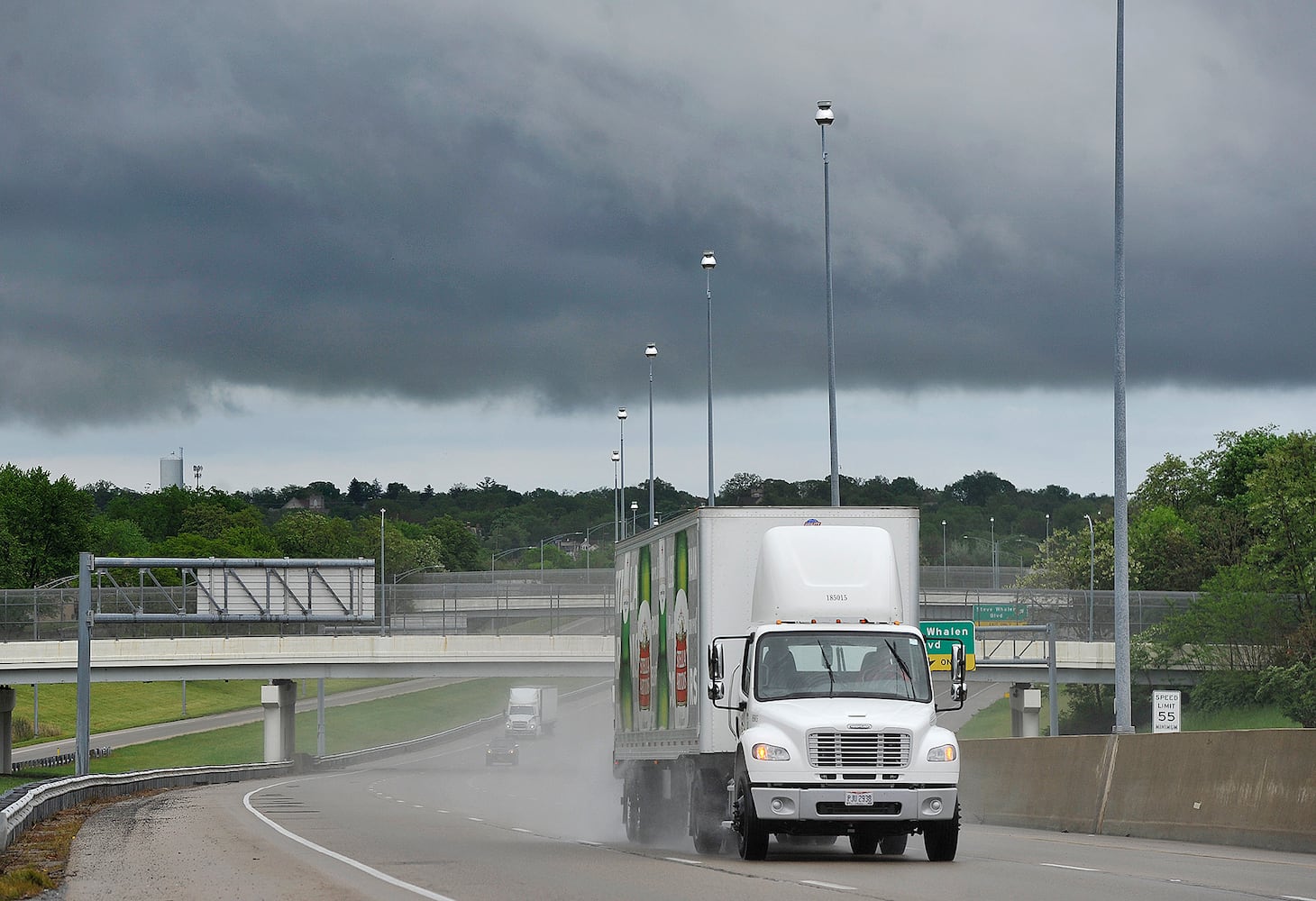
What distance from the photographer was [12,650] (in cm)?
7431

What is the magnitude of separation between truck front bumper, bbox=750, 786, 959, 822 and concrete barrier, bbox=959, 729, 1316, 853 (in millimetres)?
4447

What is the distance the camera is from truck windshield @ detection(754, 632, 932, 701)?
1855 cm

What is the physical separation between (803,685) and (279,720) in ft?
229

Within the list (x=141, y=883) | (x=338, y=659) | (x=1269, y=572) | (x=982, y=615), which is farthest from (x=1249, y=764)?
(x=1269, y=572)

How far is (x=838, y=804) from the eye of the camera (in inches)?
703

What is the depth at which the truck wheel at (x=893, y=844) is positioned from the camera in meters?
20.3

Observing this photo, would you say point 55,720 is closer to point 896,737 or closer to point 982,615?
point 982,615

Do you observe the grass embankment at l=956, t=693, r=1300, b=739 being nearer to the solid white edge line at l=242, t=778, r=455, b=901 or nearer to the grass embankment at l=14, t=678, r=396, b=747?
the grass embankment at l=14, t=678, r=396, b=747

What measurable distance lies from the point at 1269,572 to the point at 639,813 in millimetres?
72232

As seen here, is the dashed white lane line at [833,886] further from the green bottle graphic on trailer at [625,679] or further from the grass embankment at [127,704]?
the grass embankment at [127,704]

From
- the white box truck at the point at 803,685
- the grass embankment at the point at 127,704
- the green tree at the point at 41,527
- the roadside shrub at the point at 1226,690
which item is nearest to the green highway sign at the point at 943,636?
the white box truck at the point at 803,685

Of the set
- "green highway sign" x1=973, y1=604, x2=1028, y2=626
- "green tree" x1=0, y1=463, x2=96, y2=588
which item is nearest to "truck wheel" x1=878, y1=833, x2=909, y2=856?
"green highway sign" x1=973, y1=604, x2=1028, y2=626

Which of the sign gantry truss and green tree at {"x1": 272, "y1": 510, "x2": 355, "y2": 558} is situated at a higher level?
green tree at {"x1": 272, "y1": 510, "x2": 355, "y2": 558}

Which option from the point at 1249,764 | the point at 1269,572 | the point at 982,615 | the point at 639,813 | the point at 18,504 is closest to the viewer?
the point at 1249,764
